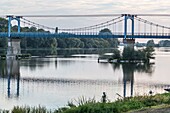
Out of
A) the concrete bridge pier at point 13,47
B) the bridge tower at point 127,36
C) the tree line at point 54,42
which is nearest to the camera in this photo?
the bridge tower at point 127,36

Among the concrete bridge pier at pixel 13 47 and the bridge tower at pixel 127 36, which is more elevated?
the bridge tower at pixel 127 36

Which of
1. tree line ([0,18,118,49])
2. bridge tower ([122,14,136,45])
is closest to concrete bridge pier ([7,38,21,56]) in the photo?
tree line ([0,18,118,49])

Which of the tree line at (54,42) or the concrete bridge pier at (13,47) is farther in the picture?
the tree line at (54,42)

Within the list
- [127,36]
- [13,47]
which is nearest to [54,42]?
[13,47]

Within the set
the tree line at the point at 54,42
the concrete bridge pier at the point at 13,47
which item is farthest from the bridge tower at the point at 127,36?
the concrete bridge pier at the point at 13,47

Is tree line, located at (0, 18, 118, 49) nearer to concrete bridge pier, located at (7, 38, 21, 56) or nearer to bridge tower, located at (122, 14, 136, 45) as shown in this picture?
bridge tower, located at (122, 14, 136, 45)

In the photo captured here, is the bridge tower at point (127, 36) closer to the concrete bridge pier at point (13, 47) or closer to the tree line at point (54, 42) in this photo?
the tree line at point (54, 42)

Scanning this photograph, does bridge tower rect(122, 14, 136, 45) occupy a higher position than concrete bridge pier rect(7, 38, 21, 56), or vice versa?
bridge tower rect(122, 14, 136, 45)

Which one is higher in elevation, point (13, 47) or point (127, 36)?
point (127, 36)

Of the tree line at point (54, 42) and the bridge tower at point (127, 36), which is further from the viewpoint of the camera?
the tree line at point (54, 42)

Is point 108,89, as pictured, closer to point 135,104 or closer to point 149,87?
point 149,87

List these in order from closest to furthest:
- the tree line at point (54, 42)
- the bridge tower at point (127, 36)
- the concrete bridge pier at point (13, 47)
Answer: the bridge tower at point (127, 36), the concrete bridge pier at point (13, 47), the tree line at point (54, 42)

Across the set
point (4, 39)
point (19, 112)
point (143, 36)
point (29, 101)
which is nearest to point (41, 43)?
point (4, 39)

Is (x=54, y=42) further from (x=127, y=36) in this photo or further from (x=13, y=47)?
(x=127, y=36)
